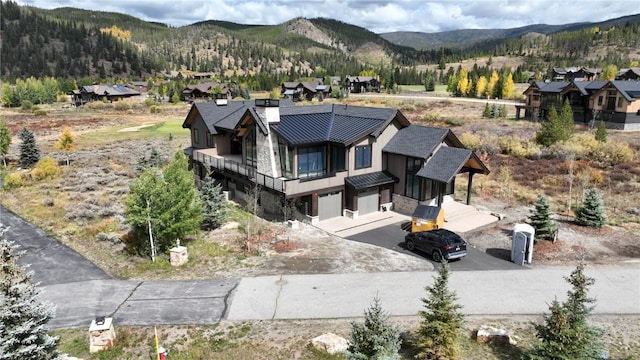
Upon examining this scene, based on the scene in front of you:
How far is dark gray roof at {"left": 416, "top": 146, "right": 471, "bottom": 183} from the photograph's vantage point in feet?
84.6

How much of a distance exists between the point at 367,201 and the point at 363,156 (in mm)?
3017

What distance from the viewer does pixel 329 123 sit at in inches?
1132

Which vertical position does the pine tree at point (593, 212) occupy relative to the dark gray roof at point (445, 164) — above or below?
below

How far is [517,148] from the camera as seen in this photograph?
145 feet

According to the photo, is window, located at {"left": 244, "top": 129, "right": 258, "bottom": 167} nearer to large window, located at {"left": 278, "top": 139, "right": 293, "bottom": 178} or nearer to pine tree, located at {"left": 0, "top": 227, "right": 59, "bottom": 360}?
large window, located at {"left": 278, "top": 139, "right": 293, "bottom": 178}

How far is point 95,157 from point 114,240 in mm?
28551

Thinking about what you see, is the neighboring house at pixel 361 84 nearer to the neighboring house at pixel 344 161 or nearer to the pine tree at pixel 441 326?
the neighboring house at pixel 344 161

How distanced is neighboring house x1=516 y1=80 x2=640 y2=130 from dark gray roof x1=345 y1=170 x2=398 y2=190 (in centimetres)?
3998

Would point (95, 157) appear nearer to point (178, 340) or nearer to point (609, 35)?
point (178, 340)

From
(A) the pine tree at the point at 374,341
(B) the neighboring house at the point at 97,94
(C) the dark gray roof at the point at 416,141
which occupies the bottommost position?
(A) the pine tree at the point at 374,341

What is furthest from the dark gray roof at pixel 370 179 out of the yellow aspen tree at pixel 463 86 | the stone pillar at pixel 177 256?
the yellow aspen tree at pixel 463 86

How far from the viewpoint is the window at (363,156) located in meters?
27.6

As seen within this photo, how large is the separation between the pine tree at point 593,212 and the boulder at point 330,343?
18805 mm

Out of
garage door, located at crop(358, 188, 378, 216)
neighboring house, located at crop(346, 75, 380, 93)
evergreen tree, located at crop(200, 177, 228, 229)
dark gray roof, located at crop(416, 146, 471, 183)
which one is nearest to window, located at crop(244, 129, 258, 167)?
evergreen tree, located at crop(200, 177, 228, 229)
